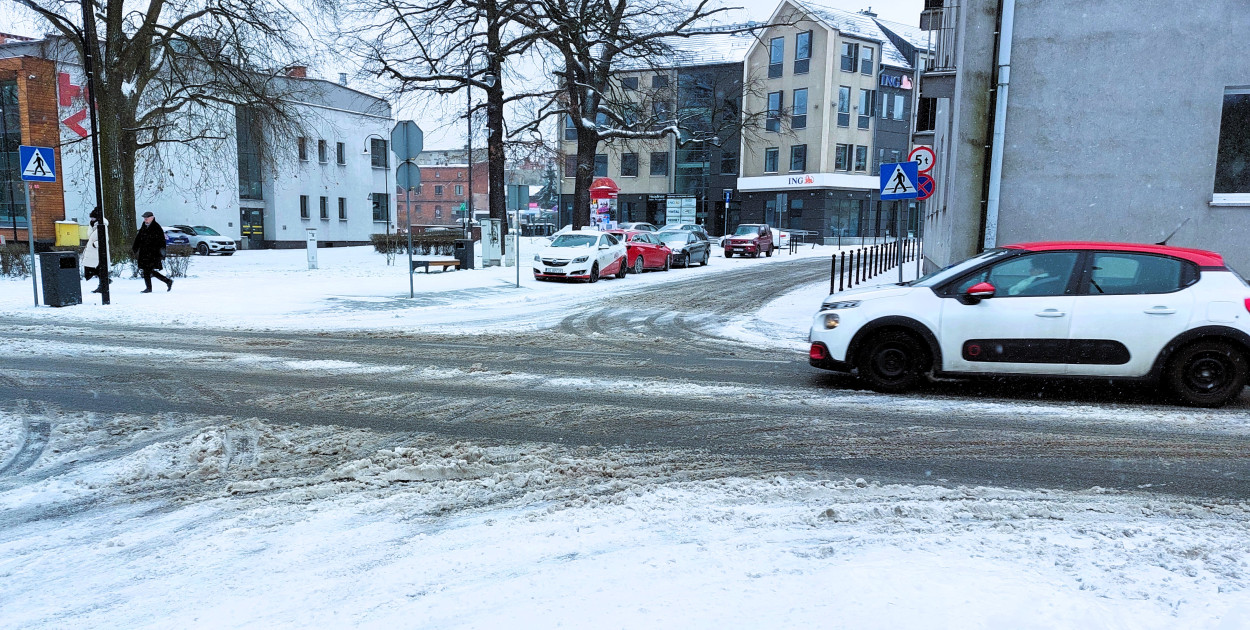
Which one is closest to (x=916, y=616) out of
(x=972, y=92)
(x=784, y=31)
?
(x=972, y=92)

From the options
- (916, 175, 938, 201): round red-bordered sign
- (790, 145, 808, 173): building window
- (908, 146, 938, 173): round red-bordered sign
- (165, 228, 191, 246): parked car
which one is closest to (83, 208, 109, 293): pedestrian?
(916, 175, 938, 201): round red-bordered sign

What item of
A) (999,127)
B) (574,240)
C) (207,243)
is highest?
(999,127)

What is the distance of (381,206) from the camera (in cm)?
5503

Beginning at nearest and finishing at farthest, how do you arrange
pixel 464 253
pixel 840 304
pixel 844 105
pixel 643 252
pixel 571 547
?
pixel 571 547 < pixel 840 304 < pixel 464 253 < pixel 643 252 < pixel 844 105

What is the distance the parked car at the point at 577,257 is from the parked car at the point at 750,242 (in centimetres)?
1453

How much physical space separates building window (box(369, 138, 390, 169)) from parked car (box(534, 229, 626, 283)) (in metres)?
35.5

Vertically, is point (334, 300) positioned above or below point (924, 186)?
below

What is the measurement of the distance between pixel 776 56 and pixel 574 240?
39.2 metres

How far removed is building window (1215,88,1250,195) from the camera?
11745 millimetres

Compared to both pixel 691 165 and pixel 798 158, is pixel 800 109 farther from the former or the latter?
pixel 691 165

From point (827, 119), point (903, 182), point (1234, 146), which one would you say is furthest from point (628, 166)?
point (1234, 146)

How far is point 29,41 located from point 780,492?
4441 cm

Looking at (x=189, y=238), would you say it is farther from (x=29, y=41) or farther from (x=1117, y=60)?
(x=1117, y=60)

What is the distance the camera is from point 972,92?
12.8 meters
